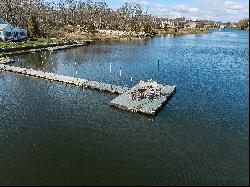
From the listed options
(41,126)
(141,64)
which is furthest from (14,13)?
(41,126)

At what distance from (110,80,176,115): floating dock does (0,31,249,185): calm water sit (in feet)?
3.19

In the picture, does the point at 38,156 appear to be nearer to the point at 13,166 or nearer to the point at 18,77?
the point at 13,166

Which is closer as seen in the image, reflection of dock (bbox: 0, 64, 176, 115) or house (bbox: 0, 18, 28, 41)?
reflection of dock (bbox: 0, 64, 176, 115)

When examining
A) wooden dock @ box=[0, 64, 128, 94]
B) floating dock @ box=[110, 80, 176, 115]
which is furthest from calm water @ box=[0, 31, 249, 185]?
wooden dock @ box=[0, 64, 128, 94]

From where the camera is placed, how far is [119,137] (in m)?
28.8

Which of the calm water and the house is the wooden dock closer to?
the calm water

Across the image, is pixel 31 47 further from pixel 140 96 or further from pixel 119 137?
pixel 119 137

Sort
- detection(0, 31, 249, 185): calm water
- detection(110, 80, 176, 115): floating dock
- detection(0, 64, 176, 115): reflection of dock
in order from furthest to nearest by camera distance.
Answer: detection(0, 64, 176, 115): reflection of dock < detection(110, 80, 176, 115): floating dock < detection(0, 31, 249, 185): calm water

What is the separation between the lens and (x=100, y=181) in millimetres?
21797

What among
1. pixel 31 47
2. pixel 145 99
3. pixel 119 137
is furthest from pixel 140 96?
pixel 31 47

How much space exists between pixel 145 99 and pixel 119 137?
34.7ft

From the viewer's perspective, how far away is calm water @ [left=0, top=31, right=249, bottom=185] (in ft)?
74.3

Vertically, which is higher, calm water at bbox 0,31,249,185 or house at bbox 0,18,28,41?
house at bbox 0,18,28,41

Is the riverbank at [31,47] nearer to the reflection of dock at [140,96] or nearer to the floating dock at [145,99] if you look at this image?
the reflection of dock at [140,96]
